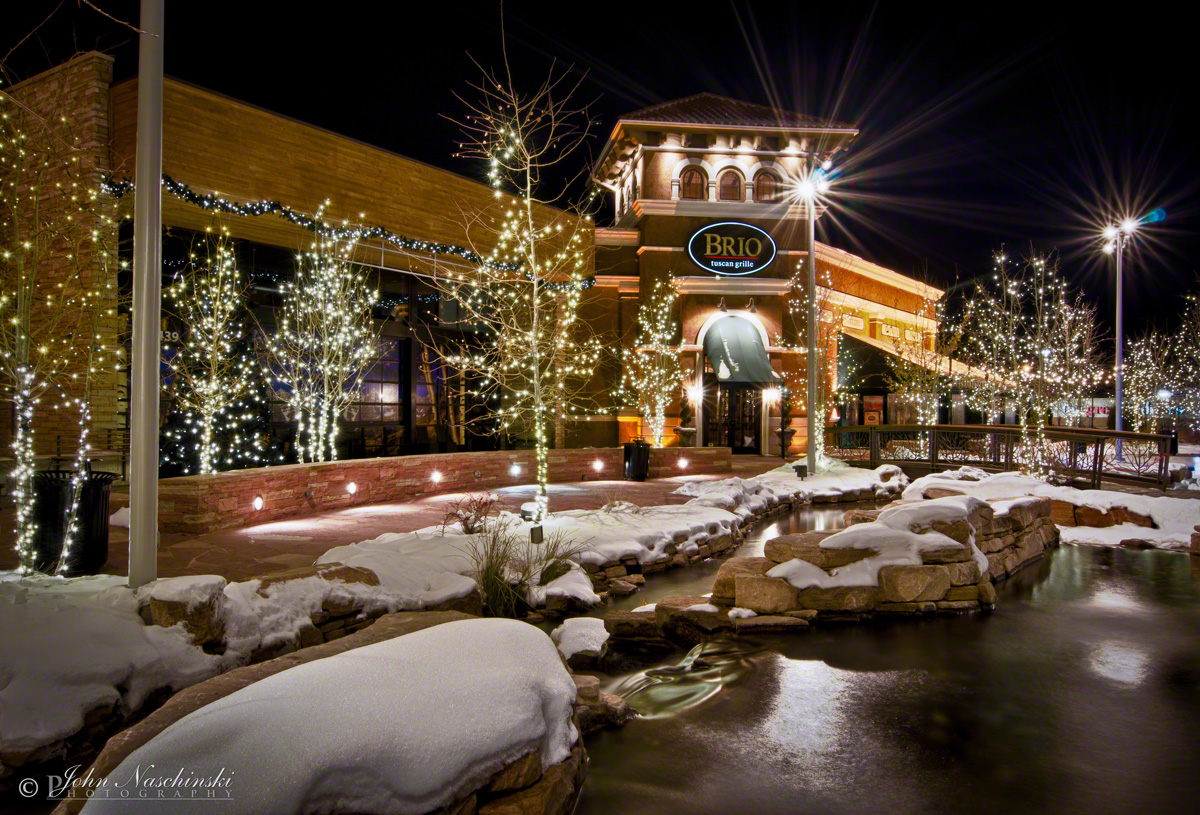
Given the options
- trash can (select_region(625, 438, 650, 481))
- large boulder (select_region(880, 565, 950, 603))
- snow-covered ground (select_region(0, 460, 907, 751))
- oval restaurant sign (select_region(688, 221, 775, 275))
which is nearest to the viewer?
snow-covered ground (select_region(0, 460, 907, 751))

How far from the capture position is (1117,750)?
4.68 metres

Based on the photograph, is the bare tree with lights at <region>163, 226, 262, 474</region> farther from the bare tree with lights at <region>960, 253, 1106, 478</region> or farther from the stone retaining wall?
the bare tree with lights at <region>960, 253, 1106, 478</region>

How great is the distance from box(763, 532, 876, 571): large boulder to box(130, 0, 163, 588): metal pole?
6.13m

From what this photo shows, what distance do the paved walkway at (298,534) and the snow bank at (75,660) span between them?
5.63 feet

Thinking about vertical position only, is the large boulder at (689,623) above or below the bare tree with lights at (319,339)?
below

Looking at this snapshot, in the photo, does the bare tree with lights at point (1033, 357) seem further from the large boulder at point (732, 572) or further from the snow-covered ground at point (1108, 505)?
the large boulder at point (732, 572)

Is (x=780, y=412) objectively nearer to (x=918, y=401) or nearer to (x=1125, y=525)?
(x=918, y=401)

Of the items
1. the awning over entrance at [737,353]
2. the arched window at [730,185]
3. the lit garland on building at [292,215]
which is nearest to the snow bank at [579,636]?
the lit garland on building at [292,215]

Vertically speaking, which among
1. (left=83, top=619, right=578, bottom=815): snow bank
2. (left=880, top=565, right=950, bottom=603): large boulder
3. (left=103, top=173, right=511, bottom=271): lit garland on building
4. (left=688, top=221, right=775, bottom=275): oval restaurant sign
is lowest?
(left=880, top=565, right=950, bottom=603): large boulder

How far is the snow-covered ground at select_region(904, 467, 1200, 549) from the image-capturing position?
11.6 m

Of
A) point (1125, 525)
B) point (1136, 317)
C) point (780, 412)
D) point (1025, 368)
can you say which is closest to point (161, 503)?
point (1125, 525)

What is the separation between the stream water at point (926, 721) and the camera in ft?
13.6

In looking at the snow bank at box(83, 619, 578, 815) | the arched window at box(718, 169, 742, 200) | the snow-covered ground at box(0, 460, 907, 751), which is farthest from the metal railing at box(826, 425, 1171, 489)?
the snow bank at box(83, 619, 578, 815)

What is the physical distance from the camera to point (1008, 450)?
17672 mm
